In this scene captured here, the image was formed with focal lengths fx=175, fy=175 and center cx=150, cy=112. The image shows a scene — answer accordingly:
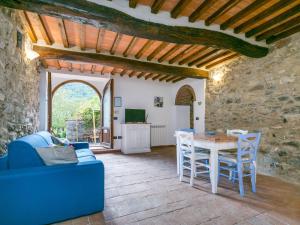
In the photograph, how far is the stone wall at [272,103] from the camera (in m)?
3.34

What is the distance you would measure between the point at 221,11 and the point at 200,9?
1.14ft

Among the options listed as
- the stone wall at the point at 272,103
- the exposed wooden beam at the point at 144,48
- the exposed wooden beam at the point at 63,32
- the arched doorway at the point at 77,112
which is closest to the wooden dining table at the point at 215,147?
the stone wall at the point at 272,103

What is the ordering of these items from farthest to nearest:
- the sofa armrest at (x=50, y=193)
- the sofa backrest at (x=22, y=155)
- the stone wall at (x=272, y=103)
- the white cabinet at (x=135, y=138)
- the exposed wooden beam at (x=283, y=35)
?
1. the white cabinet at (x=135, y=138)
2. the stone wall at (x=272, y=103)
3. the exposed wooden beam at (x=283, y=35)
4. the sofa backrest at (x=22, y=155)
5. the sofa armrest at (x=50, y=193)

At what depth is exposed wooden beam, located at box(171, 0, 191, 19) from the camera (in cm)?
258

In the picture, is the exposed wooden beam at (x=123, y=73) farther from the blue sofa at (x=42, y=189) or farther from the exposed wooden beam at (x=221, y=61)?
the blue sofa at (x=42, y=189)

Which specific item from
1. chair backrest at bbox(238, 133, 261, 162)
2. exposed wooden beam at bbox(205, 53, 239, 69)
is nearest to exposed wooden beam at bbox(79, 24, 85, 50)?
chair backrest at bbox(238, 133, 261, 162)

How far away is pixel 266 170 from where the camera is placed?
3801 millimetres

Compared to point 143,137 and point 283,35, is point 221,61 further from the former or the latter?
point 143,137

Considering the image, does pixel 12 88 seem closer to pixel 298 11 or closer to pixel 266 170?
pixel 298 11

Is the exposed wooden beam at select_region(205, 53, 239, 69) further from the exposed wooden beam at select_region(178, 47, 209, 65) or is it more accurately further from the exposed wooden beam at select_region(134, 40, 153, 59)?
the exposed wooden beam at select_region(134, 40, 153, 59)

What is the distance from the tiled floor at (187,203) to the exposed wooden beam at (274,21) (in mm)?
2863

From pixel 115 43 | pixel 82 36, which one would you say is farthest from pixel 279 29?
pixel 82 36

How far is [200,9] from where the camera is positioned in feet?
8.95

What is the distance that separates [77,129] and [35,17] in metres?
6.03
